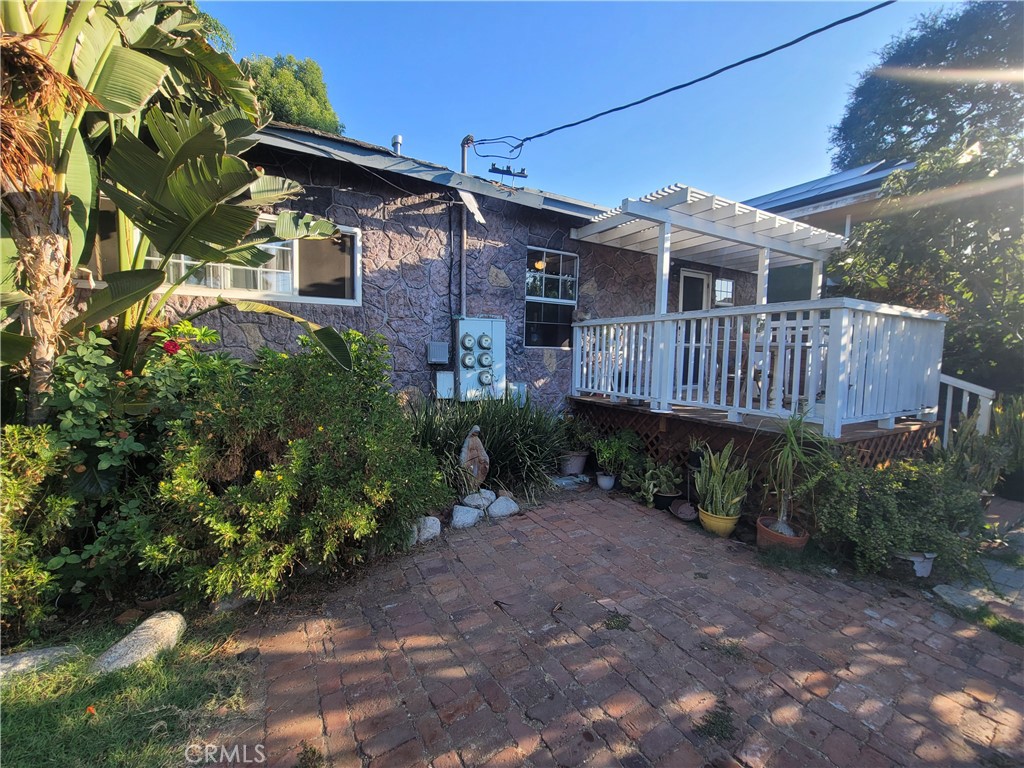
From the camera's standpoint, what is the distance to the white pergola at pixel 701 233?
523cm

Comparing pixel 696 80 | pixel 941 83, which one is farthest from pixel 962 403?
pixel 941 83

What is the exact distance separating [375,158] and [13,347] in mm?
3388

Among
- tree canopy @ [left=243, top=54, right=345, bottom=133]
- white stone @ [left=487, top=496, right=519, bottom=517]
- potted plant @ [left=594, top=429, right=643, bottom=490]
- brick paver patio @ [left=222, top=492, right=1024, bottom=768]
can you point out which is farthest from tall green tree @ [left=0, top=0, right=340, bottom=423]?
tree canopy @ [left=243, top=54, right=345, bottom=133]

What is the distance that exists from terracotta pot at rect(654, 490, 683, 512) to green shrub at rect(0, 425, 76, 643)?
4.63 metres

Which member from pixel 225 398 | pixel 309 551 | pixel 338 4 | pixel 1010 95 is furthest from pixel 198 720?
pixel 1010 95

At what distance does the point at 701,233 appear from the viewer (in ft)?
19.3

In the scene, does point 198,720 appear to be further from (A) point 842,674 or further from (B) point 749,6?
(B) point 749,6

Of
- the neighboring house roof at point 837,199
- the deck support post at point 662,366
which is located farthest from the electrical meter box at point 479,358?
the neighboring house roof at point 837,199

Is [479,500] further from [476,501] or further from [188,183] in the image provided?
[188,183]

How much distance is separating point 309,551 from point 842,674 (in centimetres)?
306

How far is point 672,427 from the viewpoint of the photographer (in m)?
5.05

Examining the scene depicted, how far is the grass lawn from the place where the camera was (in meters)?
1.65

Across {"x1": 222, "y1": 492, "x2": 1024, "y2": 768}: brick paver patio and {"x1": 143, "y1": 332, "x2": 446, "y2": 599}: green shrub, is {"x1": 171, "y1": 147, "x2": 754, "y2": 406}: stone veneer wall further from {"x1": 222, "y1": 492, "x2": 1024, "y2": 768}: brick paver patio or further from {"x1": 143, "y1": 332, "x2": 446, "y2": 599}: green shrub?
{"x1": 222, "y1": 492, "x2": 1024, "y2": 768}: brick paver patio

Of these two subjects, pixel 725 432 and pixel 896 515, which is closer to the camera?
pixel 896 515
